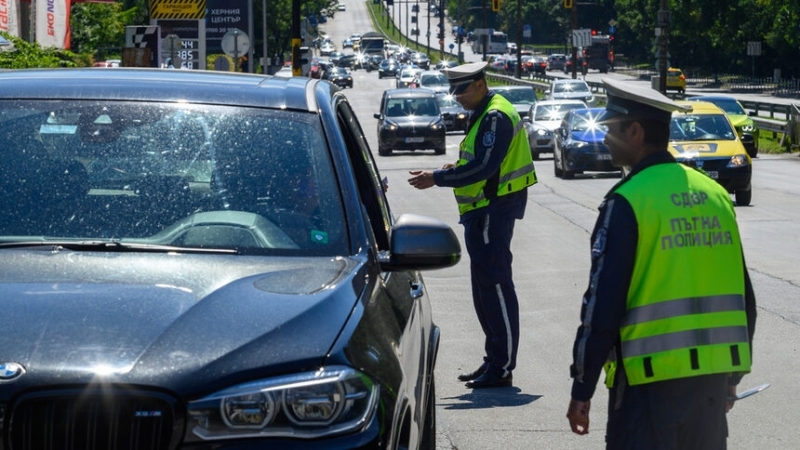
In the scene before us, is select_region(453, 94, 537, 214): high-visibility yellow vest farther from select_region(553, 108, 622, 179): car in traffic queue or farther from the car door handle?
select_region(553, 108, 622, 179): car in traffic queue

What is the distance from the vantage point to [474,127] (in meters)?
7.97

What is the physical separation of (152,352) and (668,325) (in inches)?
65.4

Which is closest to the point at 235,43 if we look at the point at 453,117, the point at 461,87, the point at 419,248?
the point at 453,117

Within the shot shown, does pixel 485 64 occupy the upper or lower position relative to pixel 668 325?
upper

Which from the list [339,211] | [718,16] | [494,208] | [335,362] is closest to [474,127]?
[494,208]

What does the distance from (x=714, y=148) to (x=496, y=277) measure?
15.3 meters

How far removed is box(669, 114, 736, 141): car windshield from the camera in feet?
75.5

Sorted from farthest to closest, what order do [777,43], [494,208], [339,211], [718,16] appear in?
[718,16]
[777,43]
[494,208]
[339,211]

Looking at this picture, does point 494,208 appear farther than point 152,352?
Yes

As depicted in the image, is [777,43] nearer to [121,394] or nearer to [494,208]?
[494,208]

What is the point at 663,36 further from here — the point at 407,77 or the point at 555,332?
the point at 407,77

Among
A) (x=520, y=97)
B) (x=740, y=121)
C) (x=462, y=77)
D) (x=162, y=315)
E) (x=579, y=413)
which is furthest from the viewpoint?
(x=520, y=97)

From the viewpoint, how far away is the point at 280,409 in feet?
10.8

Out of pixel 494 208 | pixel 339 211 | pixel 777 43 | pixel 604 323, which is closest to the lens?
pixel 604 323
